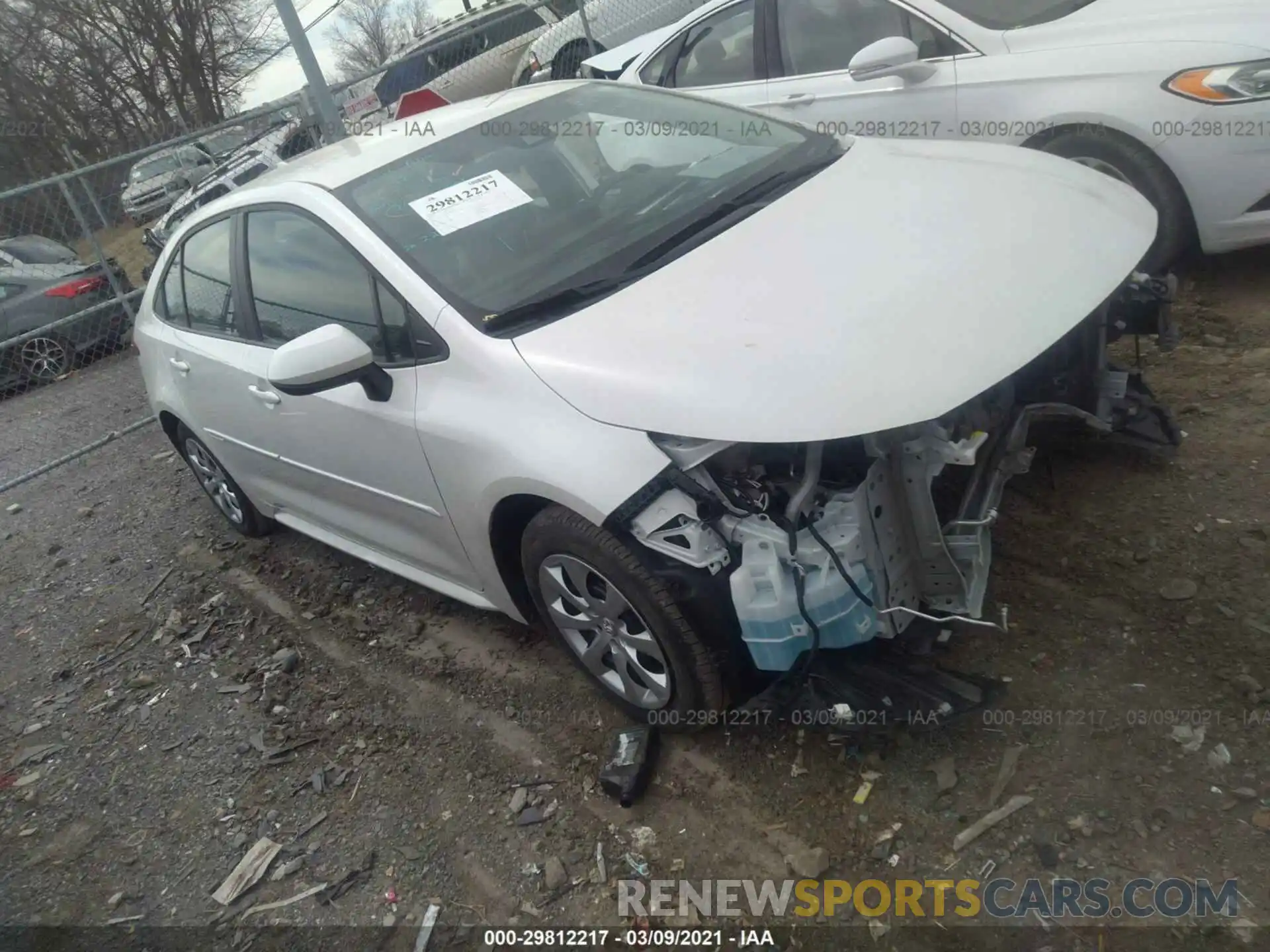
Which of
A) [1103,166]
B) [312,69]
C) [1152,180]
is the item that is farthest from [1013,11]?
[312,69]

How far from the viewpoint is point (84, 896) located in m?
2.89

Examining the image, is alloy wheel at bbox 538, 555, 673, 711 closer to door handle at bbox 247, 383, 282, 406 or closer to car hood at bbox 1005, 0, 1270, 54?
door handle at bbox 247, 383, 282, 406

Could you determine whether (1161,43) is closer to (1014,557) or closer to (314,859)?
(1014,557)

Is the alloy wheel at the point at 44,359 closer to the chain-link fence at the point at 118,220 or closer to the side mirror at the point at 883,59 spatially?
the chain-link fence at the point at 118,220

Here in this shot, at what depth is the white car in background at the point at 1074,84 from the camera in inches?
145

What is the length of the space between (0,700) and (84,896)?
1.60 m

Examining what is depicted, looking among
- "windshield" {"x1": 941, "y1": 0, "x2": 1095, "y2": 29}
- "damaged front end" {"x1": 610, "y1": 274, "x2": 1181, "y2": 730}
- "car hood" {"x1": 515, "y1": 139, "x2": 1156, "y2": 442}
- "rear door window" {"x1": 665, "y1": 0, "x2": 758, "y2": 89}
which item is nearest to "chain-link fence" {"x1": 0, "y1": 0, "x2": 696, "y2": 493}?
"rear door window" {"x1": 665, "y1": 0, "x2": 758, "y2": 89}

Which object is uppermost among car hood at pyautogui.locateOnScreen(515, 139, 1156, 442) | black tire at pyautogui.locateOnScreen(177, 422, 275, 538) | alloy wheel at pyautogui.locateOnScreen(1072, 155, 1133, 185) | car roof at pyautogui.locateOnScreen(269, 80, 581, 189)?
car roof at pyautogui.locateOnScreen(269, 80, 581, 189)

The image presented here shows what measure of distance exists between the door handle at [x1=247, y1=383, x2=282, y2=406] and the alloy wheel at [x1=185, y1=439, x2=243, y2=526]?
107 cm

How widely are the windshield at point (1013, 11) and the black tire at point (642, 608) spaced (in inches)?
138

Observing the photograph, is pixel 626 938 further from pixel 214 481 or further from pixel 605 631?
pixel 214 481

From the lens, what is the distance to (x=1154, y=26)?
3.92 meters

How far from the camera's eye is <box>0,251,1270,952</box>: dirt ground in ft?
7.29

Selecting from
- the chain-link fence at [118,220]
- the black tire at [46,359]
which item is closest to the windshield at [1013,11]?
the chain-link fence at [118,220]
